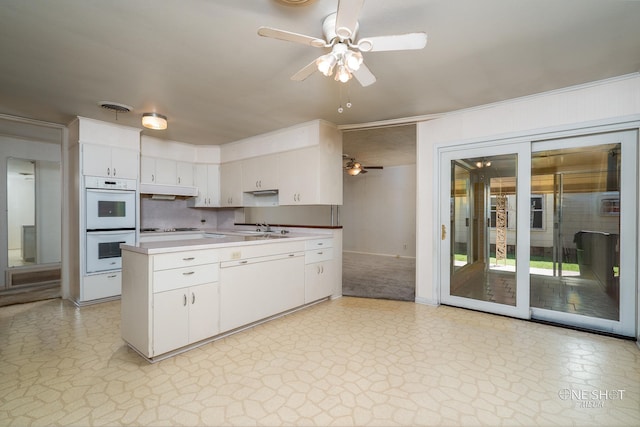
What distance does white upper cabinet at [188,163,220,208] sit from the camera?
550cm

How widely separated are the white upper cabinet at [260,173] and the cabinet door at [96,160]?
191 cm

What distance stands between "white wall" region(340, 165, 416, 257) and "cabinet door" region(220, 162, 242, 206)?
398cm

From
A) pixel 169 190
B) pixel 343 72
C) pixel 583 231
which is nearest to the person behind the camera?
pixel 343 72

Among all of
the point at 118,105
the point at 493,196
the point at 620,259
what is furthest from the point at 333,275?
the point at 118,105

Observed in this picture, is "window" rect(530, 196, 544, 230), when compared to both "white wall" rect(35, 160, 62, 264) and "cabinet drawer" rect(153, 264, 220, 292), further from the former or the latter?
"white wall" rect(35, 160, 62, 264)

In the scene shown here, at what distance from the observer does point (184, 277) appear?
2.51 m

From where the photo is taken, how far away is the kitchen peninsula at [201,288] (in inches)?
93.0

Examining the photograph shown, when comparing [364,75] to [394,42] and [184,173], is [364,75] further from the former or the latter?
[184,173]

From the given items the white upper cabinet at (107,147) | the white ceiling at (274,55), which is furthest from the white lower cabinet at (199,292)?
the white upper cabinet at (107,147)

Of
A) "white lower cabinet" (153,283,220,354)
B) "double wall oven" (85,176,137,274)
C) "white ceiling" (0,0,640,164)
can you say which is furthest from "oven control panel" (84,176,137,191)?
"white lower cabinet" (153,283,220,354)

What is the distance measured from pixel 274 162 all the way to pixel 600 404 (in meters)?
4.19

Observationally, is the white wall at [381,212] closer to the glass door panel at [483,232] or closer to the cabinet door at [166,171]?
the glass door panel at [483,232]

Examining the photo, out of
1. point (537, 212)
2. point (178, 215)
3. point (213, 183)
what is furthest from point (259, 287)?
point (178, 215)

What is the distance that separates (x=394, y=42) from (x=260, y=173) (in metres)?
3.34
